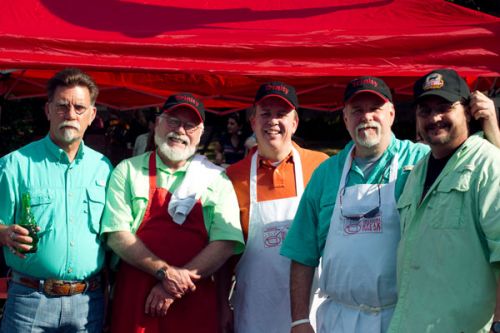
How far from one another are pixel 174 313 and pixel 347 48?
6.45 feet

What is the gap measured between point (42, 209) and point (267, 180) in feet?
4.15

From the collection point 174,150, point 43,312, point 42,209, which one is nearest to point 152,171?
point 174,150

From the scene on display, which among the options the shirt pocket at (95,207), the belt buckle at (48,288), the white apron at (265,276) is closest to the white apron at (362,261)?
the white apron at (265,276)

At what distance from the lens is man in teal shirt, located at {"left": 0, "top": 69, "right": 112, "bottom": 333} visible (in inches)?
126

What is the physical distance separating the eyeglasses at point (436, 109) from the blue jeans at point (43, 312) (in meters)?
1.88

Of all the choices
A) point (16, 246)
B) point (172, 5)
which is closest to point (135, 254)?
point (16, 246)

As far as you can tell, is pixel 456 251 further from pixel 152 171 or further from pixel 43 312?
pixel 43 312

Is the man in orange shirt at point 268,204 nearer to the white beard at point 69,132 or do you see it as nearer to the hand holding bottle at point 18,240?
the white beard at point 69,132

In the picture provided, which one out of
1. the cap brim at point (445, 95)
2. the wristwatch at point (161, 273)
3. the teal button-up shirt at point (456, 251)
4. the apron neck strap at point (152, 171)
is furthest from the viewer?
the apron neck strap at point (152, 171)

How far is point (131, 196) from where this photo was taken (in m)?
3.47

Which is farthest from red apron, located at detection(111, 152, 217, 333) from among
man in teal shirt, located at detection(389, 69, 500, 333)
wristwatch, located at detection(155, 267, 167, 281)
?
man in teal shirt, located at detection(389, 69, 500, 333)

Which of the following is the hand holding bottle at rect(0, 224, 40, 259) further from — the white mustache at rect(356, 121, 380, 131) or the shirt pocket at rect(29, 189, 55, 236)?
the white mustache at rect(356, 121, 380, 131)

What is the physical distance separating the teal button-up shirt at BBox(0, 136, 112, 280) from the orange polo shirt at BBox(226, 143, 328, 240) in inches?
31.6

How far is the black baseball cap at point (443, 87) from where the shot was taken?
A: 2.69 metres
